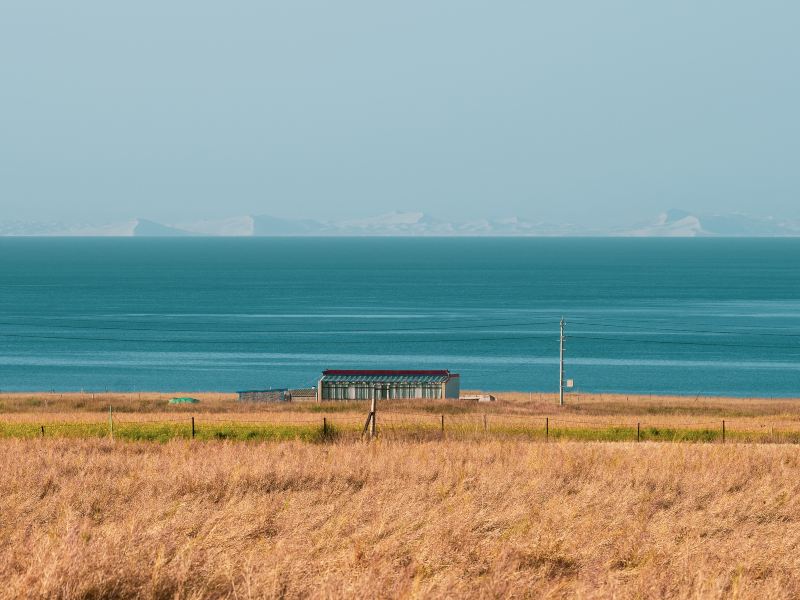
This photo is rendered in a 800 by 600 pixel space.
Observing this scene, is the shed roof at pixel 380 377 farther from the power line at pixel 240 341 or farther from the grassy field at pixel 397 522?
the power line at pixel 240 341

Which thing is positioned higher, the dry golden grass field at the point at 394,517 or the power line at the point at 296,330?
the dry golden grass field at the point at 394,517

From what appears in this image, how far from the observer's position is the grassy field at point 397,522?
12180 mm

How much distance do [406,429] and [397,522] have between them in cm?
1600

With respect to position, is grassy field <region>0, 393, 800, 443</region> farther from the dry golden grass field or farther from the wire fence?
the dry golden grass field

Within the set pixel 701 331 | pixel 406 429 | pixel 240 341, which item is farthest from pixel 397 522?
pixel 701 331

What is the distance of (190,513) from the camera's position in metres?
16.3

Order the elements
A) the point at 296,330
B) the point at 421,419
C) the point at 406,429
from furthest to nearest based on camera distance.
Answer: the point at 296,330 → the point at 421,419 → the point at 406,429

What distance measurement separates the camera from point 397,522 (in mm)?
15445

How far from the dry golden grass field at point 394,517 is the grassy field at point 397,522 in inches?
1.7

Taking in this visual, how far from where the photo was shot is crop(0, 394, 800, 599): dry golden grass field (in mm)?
12219

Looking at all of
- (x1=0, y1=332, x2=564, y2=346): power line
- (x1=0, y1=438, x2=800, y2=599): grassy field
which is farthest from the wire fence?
(x1=0, y1=332, x2=564, y2=346): power line

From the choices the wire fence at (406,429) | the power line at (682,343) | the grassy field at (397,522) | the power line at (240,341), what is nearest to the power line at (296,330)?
the power line at (240,341)

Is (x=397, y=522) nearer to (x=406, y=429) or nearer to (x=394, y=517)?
(x=394, y=517)

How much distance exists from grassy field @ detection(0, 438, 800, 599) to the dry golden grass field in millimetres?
43
